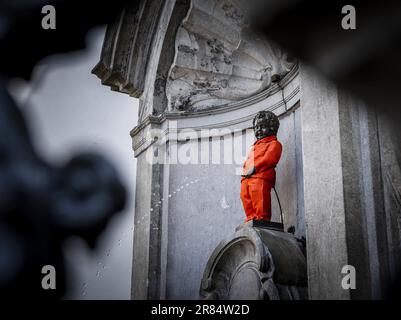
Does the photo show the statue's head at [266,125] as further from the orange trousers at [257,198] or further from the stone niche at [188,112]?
the stone niche at [188,112]

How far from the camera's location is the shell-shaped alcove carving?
21.1 feet

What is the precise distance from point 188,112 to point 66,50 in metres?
5.91

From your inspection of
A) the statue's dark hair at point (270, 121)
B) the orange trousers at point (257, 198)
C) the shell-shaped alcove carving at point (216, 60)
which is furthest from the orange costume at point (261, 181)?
the shell-shaped alcove carving at point (216, 60)

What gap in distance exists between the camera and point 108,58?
7.04 metres

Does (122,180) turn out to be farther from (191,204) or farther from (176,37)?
(176,37)

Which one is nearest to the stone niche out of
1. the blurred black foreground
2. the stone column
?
the stone column

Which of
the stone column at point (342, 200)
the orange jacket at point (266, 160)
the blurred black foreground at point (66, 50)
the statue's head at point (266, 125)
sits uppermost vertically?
the statue's head at point (266, 125)

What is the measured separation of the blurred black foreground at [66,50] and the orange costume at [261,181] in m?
3.78

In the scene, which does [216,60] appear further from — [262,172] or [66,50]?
[66,50]

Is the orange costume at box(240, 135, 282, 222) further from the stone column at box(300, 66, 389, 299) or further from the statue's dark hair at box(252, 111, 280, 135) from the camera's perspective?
the stone column at box(300, 66, 389, 299)

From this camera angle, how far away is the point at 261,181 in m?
4.98

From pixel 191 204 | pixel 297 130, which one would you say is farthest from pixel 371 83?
pixel 191 204

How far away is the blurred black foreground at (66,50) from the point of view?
0.84 m

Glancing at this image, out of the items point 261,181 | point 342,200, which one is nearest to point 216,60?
point 261,181
